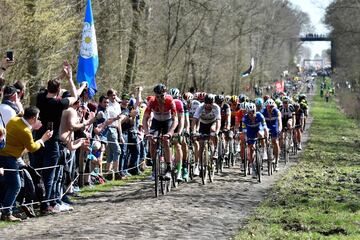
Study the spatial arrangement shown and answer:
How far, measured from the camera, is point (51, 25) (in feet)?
61.2

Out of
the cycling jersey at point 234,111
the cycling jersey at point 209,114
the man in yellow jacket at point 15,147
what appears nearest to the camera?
the man in yellow jacket at point 15,147

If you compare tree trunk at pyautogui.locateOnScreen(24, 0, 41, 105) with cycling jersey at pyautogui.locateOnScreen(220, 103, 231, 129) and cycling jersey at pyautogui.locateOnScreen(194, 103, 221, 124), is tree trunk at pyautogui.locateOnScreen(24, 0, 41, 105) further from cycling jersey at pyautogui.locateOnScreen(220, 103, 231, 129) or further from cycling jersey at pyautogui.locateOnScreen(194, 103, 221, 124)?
cycling jersey at pyautogui.locateOnScreen(220, 103, 231, 129)

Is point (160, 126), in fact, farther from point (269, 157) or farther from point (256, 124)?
point (269, 157)

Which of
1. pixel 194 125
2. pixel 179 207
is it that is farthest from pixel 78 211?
pixel 194 125

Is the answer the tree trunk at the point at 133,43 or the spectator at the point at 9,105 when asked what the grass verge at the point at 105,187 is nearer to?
the spectator at the point at 9,105

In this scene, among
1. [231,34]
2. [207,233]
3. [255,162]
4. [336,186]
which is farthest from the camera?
[231,34]

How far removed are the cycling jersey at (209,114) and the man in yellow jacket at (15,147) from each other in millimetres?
6732

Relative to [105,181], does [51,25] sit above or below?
above

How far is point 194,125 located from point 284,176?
3362mm

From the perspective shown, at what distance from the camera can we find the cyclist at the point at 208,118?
55.2 ft

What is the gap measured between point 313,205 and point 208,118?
4.92 metres

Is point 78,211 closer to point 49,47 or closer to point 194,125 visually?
point 194,125

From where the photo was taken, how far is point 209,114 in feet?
56.2

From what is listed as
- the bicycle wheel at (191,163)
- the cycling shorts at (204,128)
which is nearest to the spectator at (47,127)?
the bicycle wheel at (191,163)
